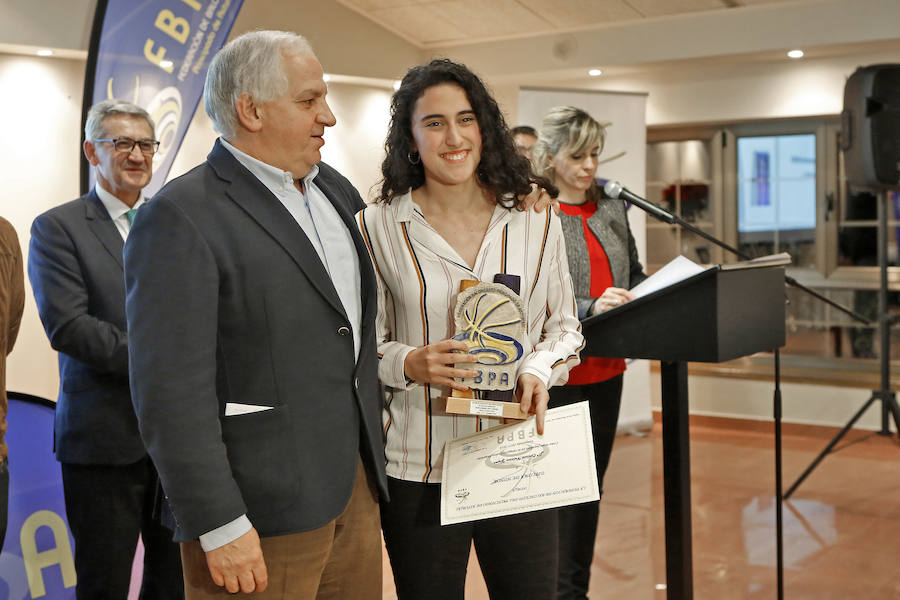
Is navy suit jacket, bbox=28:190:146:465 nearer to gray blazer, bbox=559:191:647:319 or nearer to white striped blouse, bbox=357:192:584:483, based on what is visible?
white striped blouse, bbox=357:192:584:483

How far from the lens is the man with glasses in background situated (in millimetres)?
2139

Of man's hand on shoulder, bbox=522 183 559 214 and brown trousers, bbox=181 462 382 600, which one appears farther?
man's hand on shoulder, bbox=522 183 559 214

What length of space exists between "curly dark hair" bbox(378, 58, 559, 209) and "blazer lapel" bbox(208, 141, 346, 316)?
300 millimetres

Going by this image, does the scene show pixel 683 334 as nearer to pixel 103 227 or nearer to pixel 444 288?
pixel 444 288

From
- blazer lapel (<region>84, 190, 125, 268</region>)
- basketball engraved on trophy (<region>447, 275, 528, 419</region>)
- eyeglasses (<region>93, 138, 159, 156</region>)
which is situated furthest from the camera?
eyeglasses (<region>93, 138, 159, 156</region>)

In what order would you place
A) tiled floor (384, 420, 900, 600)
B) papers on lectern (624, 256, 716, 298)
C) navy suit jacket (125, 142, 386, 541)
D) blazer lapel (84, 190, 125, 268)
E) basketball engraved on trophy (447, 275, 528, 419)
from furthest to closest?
tiled floor (384, 420, 900, 600) < blazer lapel (84, 190, 125, 268) < papers on lectern (624, 256, 716, 298) < basketball engraved on trophy (447, 275, 528, 419) < navy suit jacket (125, 142, 386, 541)

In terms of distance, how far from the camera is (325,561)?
4.65 ft

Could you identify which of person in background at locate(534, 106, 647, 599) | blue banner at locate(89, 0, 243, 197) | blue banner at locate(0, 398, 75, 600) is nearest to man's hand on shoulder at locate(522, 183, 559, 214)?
person in background at locate(534, 106, 647, 599)

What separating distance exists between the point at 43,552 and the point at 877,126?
435 cm

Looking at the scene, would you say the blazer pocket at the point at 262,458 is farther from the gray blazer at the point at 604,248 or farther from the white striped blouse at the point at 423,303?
the gray blazer at the point at 604,248

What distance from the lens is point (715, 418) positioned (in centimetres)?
629

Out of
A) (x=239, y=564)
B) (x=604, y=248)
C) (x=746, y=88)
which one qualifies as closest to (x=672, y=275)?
(x=604, y=248)

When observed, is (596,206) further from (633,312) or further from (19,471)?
(19,471)

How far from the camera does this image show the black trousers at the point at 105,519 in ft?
7.22
